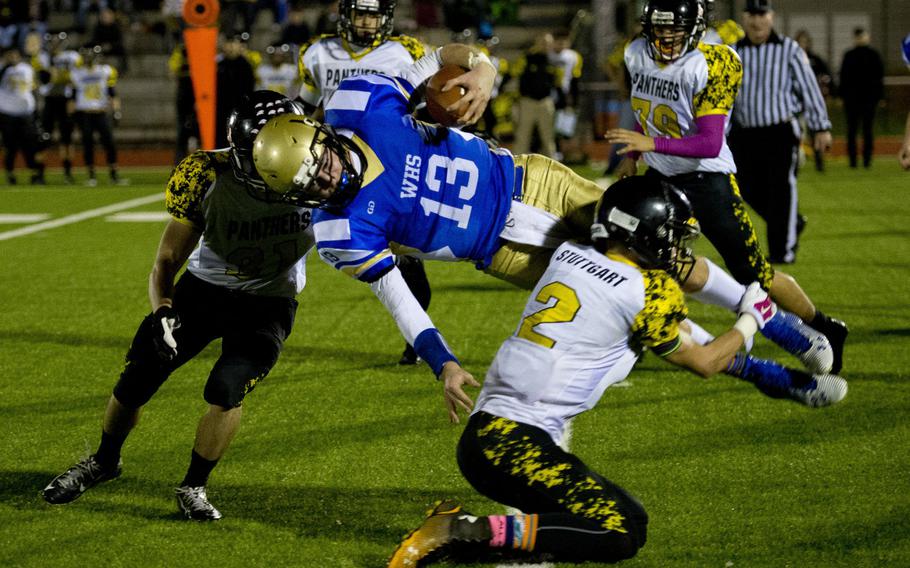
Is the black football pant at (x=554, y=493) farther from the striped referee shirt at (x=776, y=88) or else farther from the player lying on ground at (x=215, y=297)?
the striped referee shirt at (x=776, y=88)

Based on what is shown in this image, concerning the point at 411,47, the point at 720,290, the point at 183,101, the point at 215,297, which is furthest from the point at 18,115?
the point at 720,290

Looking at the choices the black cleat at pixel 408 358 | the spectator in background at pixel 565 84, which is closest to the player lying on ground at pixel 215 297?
the black cleat at pixel 408 358

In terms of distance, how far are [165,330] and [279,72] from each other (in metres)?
14.8

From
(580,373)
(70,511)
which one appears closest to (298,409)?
(70,511)

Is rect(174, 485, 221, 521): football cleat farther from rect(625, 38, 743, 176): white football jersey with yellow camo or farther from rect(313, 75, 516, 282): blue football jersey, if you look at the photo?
rect(625, 38, 743, 176): white football jersey with yellow camo

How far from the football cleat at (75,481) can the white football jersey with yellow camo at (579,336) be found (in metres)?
1.66

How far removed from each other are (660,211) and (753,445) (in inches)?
68.1

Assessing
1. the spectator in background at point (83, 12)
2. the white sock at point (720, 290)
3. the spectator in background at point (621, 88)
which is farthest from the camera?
the spectator in background at point (83, 12)

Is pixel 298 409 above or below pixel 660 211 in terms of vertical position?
below

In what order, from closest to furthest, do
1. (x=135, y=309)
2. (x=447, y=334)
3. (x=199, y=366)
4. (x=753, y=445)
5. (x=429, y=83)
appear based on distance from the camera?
1. (x=429, y=83)
2. (x=753, y=445)
3. (x=199, y=366)
4. (x=447, y=334)
5. (x=135, y=309)

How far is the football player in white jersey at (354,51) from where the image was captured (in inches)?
283

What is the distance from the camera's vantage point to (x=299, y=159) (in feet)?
11.9

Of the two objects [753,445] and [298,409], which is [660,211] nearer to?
[753,445]

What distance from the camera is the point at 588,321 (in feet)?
11.8
